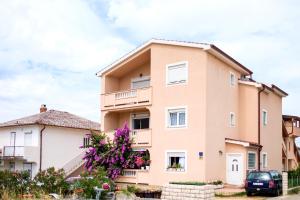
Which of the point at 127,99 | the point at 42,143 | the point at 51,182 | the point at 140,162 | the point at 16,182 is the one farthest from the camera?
the point at 42,143

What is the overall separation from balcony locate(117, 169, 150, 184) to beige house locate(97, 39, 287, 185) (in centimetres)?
7

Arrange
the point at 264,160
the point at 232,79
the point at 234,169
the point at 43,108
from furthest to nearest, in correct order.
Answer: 1. the point at 43,108
2. the point at 264,160
3. the point at 232,79
4. the point at 234,169

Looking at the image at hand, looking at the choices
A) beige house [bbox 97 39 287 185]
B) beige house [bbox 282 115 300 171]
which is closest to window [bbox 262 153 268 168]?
beige house [bbox 97 39 287 185]

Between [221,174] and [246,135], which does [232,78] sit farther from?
[221,174]

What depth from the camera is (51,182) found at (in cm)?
1719

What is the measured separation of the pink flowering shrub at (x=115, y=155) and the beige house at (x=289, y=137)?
17241 millimetres

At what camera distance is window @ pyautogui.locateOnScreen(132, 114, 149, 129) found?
114 ft

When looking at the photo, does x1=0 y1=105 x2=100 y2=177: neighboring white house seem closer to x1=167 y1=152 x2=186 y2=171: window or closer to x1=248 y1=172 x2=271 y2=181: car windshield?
x1=167 y1=152 x2=186 y2=171: window

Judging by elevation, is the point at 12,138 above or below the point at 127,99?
below

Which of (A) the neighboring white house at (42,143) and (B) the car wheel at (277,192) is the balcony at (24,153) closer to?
(A) the neighboring white house at (42,143)

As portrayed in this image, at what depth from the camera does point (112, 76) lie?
121ft

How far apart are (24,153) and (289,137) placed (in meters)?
26.2

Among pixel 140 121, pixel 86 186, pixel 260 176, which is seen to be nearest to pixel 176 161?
pixel 140 121

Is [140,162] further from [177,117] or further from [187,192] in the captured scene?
Result: [187,192]
